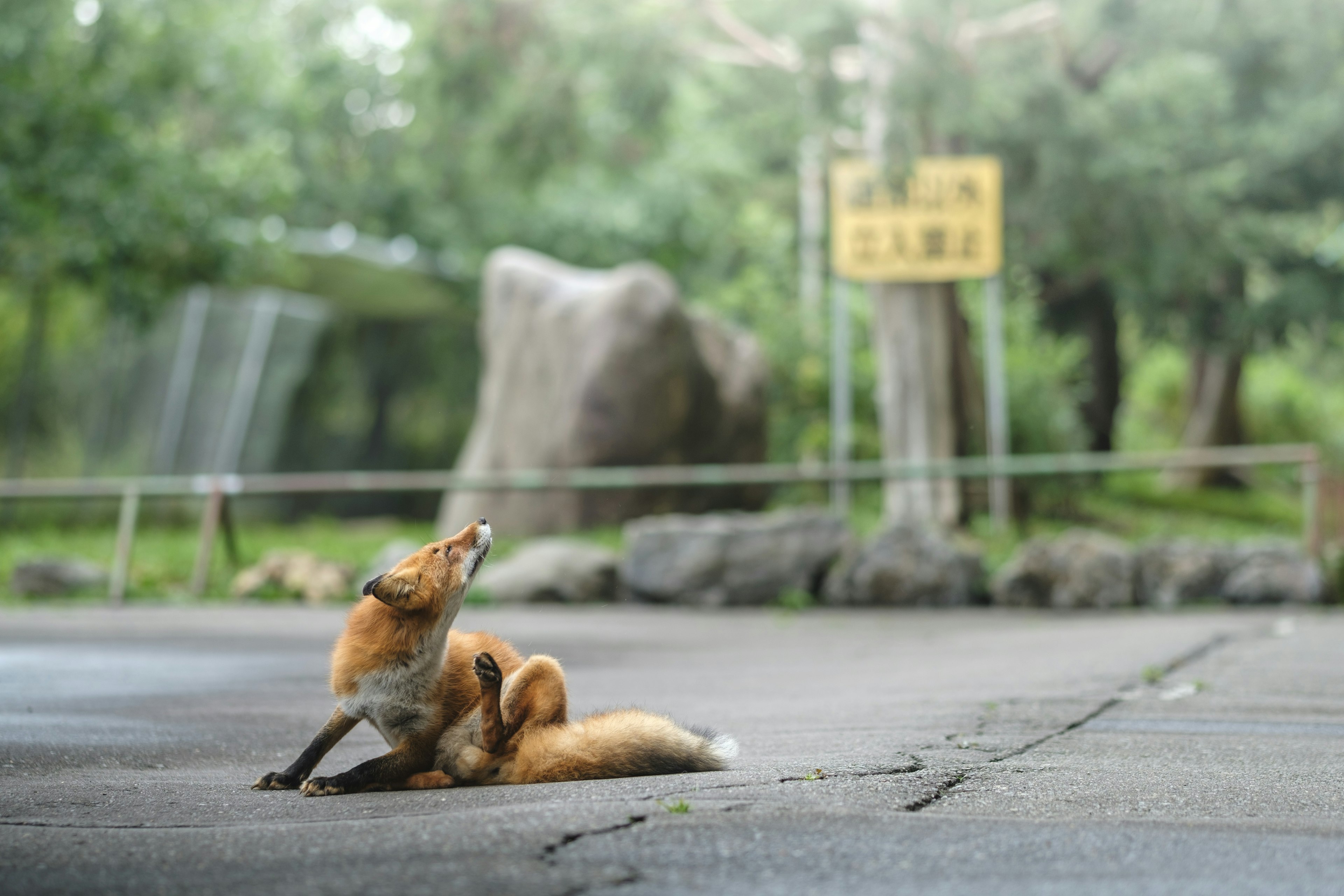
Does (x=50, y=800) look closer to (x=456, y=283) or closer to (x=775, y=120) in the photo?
(x=775, y=120)

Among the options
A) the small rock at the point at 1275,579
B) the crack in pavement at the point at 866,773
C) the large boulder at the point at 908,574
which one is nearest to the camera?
the crack in pavement at the point at 866,773

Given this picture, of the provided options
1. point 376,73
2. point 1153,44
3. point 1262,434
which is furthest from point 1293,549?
point 1262,434

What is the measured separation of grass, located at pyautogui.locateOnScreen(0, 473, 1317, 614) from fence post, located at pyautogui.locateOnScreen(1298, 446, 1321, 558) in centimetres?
117

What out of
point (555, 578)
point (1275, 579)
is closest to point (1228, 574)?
point (1275, 579)

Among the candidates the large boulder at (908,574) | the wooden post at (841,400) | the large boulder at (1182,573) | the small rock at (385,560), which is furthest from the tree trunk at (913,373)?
the small rock at (385,560)

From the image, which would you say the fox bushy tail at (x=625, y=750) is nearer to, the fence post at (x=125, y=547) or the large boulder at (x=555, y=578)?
the large boulder at (x=555, y=578)

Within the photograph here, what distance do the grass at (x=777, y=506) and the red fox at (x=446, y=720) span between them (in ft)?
23.5

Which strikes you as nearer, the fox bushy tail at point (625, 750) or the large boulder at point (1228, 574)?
the fox bushy tail at point (625, 750)

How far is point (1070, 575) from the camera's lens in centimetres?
1047

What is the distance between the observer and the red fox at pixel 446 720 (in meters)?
3.33

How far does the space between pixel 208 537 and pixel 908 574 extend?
5796 millimetres

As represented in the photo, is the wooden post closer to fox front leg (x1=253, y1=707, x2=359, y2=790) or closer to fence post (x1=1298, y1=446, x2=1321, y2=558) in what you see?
fence post (x1=1298, y1=446, x2=1321, y2=558)

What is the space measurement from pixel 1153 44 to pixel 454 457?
12.5m

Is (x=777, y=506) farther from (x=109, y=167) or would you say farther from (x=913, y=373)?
(x=109, y=167)
